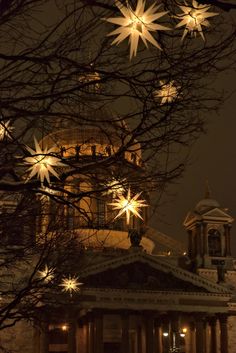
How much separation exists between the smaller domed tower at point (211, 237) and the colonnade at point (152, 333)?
4508mm

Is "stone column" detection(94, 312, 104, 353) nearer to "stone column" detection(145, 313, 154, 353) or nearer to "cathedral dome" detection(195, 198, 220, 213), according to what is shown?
"stone column" detection(145, 313, 154, 353)

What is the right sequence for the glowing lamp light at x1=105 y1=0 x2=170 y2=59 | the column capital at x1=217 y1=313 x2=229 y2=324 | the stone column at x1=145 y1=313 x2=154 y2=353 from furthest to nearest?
the column capital at x1=217 y1=313 x2=229 y2=324
the stone column at x1=145 y1=313 x2=154 y2=353
the glowing lamp light at x1=105 y1=0 x2=170 y2=59

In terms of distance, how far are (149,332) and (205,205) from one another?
39.2ft

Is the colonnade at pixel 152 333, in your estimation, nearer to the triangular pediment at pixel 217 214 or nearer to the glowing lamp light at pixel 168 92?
the triangular pediment at pixel 217 214

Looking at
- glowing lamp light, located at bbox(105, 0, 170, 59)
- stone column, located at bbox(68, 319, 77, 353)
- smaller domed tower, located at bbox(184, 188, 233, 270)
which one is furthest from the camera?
smaller domed tower, located at bbox(184, 188, 233, 270)

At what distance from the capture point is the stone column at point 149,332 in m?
45.3

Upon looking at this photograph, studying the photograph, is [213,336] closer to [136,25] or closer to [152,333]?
[152,333]

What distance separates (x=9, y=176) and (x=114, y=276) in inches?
1472

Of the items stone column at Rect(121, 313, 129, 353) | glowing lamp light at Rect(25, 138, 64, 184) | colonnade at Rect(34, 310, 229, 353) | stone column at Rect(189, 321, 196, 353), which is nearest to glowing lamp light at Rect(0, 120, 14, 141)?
glowing lamp light at Rect(25, 138, 64, 184)

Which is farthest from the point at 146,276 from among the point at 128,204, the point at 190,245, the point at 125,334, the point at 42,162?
the point at 42,162

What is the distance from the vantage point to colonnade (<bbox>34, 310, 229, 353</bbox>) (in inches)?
1740

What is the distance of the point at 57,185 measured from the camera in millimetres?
8812

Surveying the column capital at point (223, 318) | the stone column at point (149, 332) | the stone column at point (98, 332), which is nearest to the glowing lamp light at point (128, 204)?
the stone column at point (98, 332)

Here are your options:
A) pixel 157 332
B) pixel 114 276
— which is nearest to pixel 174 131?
pixel 114 276
